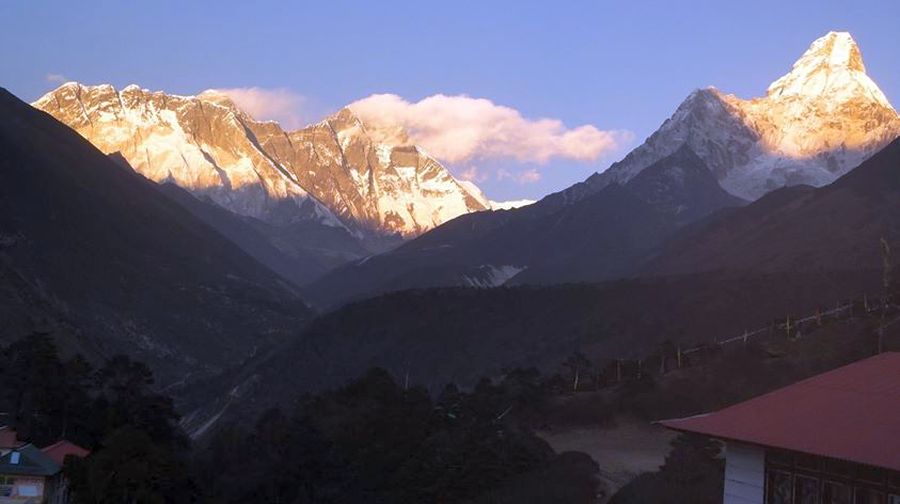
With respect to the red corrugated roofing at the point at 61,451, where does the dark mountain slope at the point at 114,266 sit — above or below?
above

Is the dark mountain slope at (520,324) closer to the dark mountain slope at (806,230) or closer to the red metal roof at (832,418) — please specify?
the dark mountain slope at (806,230)

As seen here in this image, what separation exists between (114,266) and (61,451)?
300 ft

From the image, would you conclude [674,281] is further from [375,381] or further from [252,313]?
[252,313]

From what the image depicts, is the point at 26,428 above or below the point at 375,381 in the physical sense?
below

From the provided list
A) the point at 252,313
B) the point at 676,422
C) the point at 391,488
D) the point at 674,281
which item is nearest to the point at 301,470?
the point at 391,488

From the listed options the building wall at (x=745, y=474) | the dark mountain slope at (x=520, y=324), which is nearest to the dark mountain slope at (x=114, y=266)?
the dark mountain slope at (x=520, y=324)

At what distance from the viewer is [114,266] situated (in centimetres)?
12462

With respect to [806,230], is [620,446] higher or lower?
lower

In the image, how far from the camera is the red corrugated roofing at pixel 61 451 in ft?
120

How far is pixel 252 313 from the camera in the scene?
143750 mm

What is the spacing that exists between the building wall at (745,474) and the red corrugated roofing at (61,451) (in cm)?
2615

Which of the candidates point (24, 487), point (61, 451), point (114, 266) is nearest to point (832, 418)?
point (24, 487)

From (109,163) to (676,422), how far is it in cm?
16701

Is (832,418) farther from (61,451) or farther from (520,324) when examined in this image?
(520,324)
